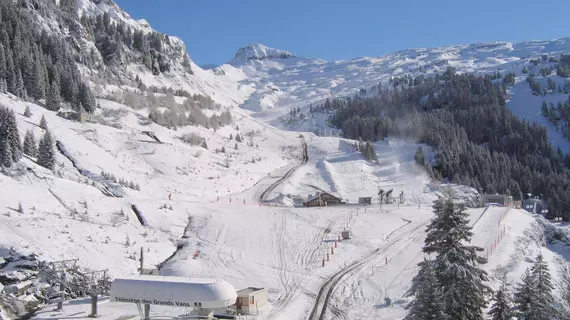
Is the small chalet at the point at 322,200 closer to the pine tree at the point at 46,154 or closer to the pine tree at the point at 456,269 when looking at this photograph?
the pine tree at the point at 46,154

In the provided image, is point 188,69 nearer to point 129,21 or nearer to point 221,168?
→ point 129,21

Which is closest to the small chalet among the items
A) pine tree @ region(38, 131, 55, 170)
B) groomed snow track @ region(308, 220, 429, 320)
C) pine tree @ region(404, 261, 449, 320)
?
groomed snow track @ region(308, 220, 429, 320)

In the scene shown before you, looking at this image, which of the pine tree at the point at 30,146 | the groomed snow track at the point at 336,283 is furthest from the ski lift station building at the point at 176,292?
the pine tree at the point at 30,146

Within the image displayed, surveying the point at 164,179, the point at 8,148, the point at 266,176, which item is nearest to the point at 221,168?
the point at 266,176

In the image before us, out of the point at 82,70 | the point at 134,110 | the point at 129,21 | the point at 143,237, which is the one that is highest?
the point at 129,21

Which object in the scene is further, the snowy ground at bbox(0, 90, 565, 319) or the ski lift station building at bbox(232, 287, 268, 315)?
the snowy ground at bbox(0, 90, 565, 319)

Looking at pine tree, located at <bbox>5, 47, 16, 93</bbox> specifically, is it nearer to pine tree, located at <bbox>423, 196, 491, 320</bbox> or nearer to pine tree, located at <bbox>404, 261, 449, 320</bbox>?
pine tree, located at <bbox>423, 196, 491, 320</bbox>
